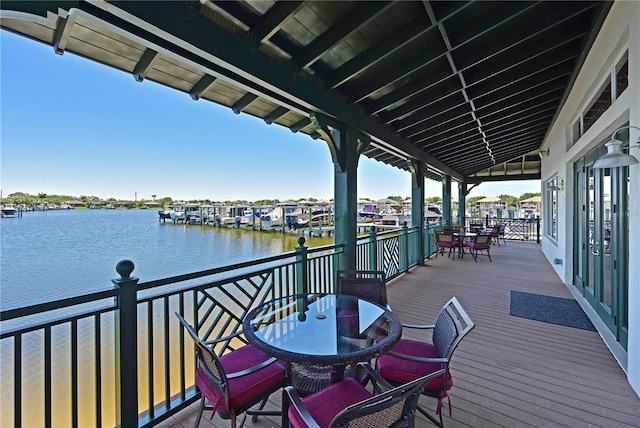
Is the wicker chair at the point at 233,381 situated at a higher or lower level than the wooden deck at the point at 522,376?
higher

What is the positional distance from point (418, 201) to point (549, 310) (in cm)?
354


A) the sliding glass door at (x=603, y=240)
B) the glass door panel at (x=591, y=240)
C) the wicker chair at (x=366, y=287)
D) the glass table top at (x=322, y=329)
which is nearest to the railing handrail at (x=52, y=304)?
the glass table top at (x=322, y=329)

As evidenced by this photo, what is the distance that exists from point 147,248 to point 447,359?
11829 mm

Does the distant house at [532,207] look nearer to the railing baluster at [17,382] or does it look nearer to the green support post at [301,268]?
the green support post at [301,268]

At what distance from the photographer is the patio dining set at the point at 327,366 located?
130cm

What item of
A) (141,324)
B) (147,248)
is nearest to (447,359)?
(141,324)

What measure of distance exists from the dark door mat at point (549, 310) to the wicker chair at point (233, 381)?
357cm

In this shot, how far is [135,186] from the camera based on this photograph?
19.0m

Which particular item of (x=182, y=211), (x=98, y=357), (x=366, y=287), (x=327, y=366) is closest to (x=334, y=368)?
(x=327, y=366)

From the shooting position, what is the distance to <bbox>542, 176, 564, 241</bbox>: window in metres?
Answer: 6.14

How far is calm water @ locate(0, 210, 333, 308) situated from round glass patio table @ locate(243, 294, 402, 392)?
2.13 m

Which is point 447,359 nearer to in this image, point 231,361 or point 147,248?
point 231,361

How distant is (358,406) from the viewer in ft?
3.37

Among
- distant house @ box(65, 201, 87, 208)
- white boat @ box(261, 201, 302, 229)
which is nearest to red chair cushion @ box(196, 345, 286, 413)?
distant house @ box(65, 201, 87, 208)
